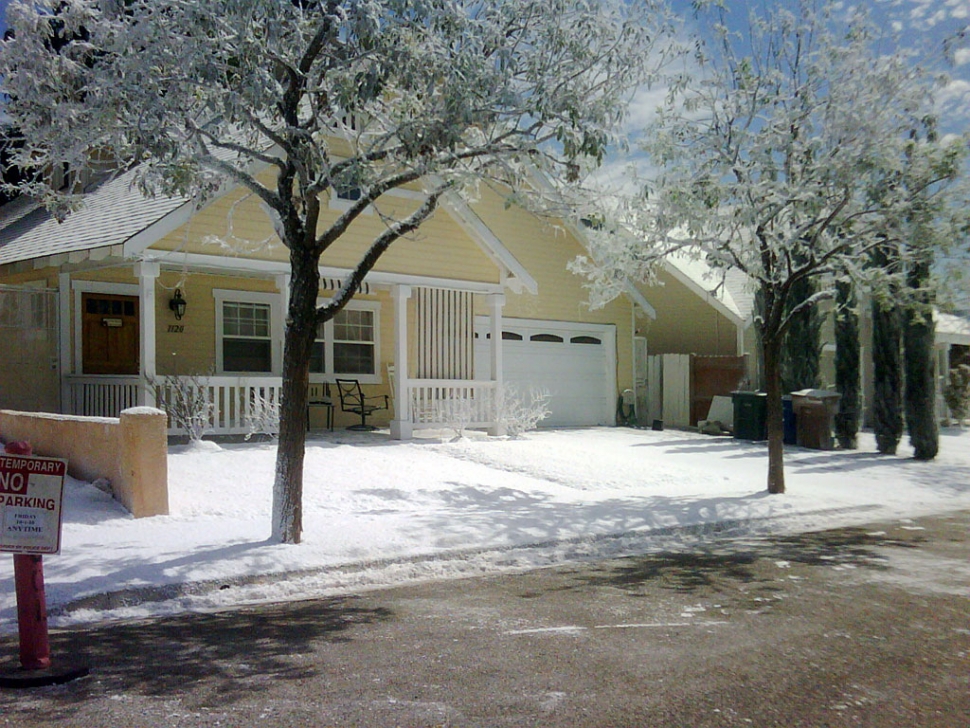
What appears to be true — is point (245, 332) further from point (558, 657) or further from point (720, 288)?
point (558, 657)

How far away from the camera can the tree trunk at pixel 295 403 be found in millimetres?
8500

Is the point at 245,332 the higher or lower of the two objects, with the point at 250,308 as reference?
lower

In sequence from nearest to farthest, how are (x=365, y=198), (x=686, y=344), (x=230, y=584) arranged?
(x=230, y=584)
(x=365, y=198)
(x=686, y=344)

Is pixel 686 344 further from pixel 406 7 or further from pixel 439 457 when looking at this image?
pixel 406 7

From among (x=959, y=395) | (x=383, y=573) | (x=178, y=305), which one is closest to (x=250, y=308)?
(x=178, y=305)

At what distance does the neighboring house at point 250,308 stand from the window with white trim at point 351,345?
1.2 inches

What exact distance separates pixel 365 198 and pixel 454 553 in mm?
3382

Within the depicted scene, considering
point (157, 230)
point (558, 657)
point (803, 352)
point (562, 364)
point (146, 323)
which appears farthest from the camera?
point (562, 364)

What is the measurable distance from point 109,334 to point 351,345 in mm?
4520

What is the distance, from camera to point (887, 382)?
688 inches

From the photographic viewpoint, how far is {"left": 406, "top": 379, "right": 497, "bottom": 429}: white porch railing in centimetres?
1619

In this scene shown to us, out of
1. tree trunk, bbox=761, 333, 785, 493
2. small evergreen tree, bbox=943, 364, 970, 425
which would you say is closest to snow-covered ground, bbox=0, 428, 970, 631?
tree trunk, bbox=761, 333, 785, 493

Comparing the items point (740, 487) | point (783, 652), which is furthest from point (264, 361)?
point (783, 652)

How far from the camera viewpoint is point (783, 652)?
5492 mm
